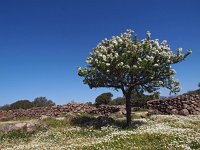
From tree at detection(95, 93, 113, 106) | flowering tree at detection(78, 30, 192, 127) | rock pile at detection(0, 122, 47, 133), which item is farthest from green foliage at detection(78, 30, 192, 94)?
tree at detection(95, 93, 113, 106)

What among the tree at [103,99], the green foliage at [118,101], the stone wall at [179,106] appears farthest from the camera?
the green foliage at [118,101]

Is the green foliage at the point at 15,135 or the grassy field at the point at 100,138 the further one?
the green foliage at the point at 15,135

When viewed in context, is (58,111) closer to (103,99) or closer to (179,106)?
(103,99)

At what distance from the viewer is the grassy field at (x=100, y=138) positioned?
20969mm

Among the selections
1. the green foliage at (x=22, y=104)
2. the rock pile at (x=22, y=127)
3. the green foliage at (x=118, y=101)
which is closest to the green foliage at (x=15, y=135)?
the rock pile at (x=22, y=127)

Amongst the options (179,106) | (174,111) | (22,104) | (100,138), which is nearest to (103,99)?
(22,104)

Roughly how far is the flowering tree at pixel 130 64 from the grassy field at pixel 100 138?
4.03m

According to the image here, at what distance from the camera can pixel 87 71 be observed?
111 ft

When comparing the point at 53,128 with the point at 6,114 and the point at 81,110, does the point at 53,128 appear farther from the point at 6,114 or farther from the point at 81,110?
the point at 6,114

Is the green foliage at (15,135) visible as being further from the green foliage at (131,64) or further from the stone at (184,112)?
the stone at (184,112)

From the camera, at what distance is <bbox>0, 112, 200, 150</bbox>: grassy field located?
68.8ft

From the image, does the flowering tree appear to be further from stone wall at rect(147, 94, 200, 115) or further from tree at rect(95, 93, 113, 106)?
tree at rect(95, 93, 113, 106)

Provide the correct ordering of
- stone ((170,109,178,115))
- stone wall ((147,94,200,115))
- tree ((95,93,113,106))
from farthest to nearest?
1. tree ((95,93,113,106))
2. stone wall ((147,94,200,115))
3. stone ((170,109,178,115))

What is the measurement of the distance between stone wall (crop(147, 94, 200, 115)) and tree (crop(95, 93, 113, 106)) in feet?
40.6
